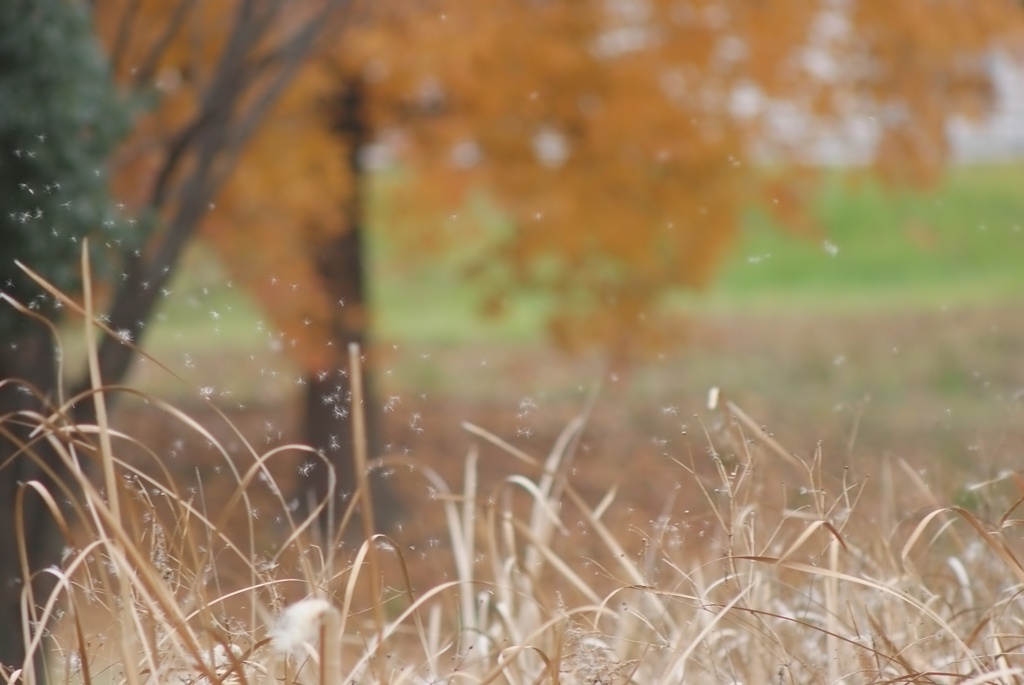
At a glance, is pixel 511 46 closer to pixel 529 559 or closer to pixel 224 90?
pixel 224 90

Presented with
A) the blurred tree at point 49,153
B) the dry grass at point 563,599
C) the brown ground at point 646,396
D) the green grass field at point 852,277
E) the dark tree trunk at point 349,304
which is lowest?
the green grass field at point 852,277

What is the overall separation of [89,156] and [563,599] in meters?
2.15

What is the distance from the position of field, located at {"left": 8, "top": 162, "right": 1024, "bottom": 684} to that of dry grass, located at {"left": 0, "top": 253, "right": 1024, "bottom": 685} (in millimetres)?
14

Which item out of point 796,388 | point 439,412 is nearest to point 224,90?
point 439,412

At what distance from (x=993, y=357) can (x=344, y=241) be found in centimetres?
913

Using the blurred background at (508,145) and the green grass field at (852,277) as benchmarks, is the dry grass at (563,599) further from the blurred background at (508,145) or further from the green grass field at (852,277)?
the green grass field at (852,277)

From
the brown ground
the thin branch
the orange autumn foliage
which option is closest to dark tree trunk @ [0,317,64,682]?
the thin branch

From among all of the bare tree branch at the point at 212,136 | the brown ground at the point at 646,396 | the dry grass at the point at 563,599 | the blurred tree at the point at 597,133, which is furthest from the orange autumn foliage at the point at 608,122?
the dry grass at the point at 563,599

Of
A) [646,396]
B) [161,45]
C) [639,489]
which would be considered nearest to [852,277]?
[646,396]

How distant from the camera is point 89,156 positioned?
354 cm

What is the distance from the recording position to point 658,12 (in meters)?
6.28

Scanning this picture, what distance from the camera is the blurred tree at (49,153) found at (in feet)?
10.7

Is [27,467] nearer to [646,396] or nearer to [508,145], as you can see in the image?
[508,145]

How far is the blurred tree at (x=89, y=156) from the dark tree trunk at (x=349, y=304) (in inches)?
70.1
